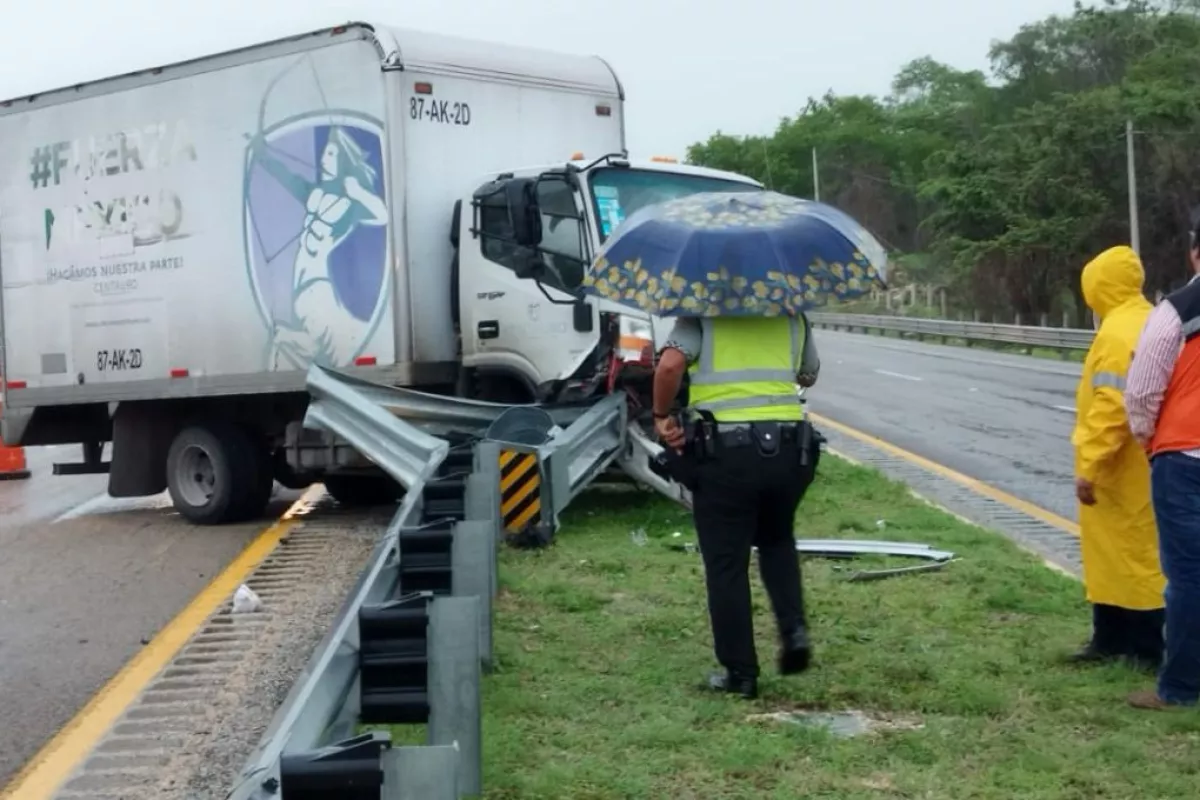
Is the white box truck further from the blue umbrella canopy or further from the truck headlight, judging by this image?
the blue umbrella canopy

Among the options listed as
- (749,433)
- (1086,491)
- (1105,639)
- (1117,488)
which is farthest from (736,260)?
(1105,639)

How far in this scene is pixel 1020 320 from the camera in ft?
181

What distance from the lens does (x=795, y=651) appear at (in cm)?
649

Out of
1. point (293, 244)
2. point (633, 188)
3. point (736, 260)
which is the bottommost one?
point (736, 260)

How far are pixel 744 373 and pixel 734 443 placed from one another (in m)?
0.28

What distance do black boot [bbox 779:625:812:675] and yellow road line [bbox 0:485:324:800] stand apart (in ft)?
8.70

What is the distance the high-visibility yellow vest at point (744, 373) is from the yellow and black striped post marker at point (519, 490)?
385cm

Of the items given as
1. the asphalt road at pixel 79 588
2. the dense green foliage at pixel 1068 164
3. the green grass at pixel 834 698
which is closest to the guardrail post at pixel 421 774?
the green grass at pixel 834 698

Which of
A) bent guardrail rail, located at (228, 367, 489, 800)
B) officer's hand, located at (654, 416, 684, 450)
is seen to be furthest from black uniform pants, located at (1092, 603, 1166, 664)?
bent guardrail rail, located at (228, 367, 489, 800)

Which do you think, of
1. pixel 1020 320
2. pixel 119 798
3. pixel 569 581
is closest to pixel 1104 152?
pixel 1020 320

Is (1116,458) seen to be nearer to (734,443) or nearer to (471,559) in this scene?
(734,443)

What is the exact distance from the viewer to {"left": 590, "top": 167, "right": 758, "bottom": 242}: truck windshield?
10977mm

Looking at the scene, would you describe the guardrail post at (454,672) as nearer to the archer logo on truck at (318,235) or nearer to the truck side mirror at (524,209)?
the truck side mirror at (524,209)

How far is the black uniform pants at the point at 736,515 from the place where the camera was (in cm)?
617
